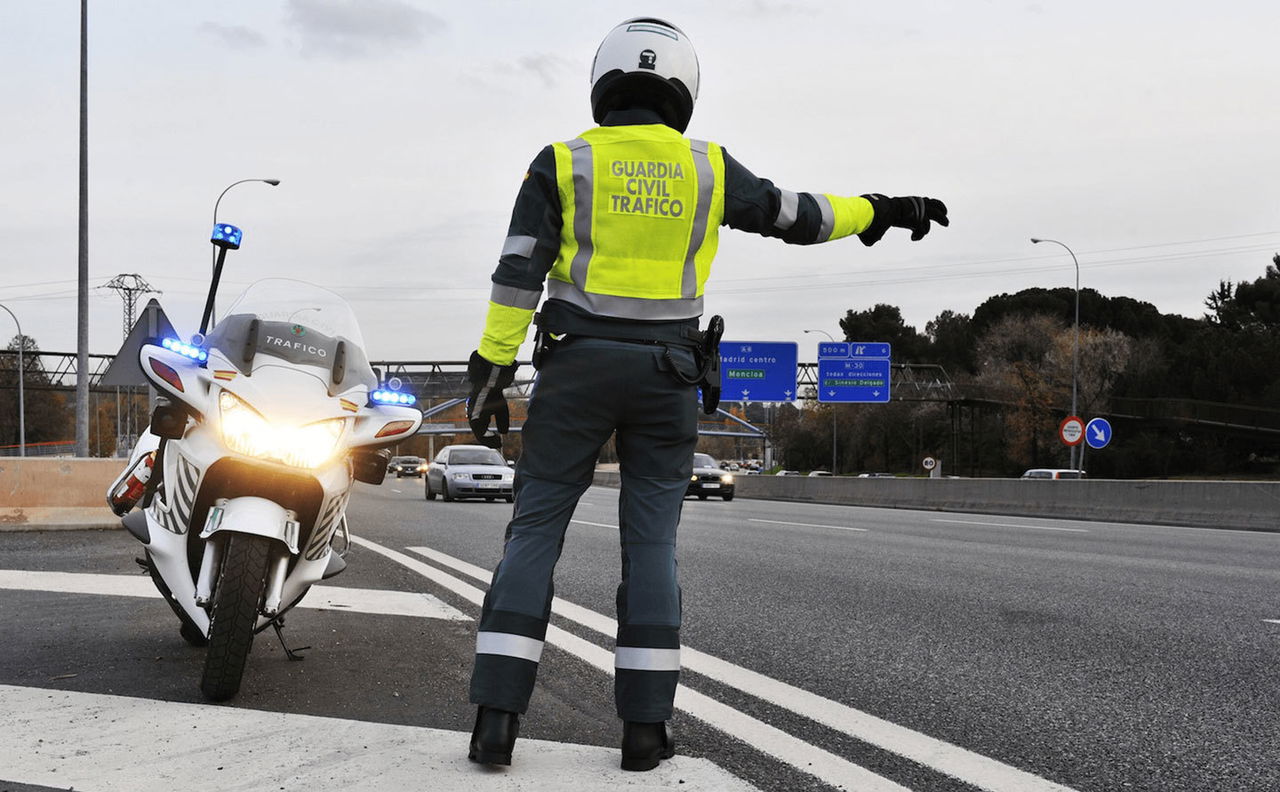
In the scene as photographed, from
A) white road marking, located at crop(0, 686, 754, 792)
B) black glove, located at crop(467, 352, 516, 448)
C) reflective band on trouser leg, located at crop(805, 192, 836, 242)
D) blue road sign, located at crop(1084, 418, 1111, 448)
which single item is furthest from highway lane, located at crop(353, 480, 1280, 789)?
blue road sign, located at crop(1084, 418, 1111, 448)

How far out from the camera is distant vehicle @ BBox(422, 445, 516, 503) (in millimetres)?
24047

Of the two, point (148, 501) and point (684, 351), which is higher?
point (684, 351)

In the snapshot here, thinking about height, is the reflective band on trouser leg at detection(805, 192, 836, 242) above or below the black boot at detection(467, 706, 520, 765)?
above

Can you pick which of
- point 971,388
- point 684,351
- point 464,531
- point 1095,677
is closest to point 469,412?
point 684,351

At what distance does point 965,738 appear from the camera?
11.9 ft

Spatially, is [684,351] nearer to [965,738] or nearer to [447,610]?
[965,738]

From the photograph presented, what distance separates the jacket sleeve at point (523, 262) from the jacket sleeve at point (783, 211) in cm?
55

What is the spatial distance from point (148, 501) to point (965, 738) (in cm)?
314

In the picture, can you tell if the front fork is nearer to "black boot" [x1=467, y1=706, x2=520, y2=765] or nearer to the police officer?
the police officer

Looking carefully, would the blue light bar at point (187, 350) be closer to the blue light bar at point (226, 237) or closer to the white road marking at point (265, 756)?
the white road marking at point (265, 756)

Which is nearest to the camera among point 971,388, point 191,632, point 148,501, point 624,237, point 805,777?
point 805,777

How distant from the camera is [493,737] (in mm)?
3180

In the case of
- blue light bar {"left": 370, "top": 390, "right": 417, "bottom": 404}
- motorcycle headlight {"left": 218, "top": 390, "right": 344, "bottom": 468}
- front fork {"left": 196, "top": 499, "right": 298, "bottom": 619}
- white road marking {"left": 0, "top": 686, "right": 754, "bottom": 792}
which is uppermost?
blue light bar {"left": 370, "top": 390, "right": 417, "bottom": 404}

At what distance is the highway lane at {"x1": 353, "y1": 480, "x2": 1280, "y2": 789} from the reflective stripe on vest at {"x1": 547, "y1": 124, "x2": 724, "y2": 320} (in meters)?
1.42
